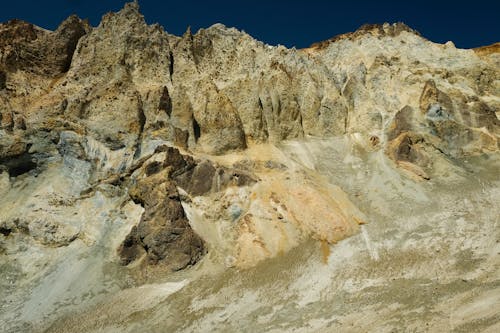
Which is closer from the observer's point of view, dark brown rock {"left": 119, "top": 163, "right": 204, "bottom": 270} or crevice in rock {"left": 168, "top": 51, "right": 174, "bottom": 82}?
dark brown rock {"left": 119, "top": 163, "right": 204, "bottom": 270}

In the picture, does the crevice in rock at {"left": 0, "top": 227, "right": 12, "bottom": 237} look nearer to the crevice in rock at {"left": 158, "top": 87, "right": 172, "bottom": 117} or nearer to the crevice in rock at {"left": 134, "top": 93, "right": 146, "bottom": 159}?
the crevice in rock at {"left": 134, "top": 93, "right": 146, "bottom": 159}

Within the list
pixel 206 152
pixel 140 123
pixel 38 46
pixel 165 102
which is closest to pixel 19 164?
pixel 140 123

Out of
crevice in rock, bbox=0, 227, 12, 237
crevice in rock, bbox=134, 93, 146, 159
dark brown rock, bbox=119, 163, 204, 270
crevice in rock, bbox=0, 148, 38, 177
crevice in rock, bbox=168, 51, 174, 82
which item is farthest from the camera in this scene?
crevice in rock, bbox=168, 51, 174, 82

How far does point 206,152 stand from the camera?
33812mm

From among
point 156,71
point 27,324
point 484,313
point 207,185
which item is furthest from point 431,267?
point 156,71

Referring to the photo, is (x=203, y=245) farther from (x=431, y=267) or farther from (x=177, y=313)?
(x=431, y=267)

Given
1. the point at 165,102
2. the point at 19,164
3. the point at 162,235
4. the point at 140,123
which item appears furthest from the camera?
the point at 165,102

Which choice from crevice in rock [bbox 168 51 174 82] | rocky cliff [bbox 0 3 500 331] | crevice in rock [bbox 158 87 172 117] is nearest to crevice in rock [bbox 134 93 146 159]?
rocky cliff [bbox 0 3 500 331]

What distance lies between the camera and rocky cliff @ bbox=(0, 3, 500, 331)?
26.9m

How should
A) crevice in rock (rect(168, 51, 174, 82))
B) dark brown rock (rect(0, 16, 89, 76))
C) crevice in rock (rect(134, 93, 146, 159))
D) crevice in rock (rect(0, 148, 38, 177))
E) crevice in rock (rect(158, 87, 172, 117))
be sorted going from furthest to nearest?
crevice in rock (rect(168, 51, 174, 82))
dark brown rock (rect(0, 16, 89, 76))
crevice in rock (rect(158, 87, 172, 117))
crevice in rock (rect(134, 93, 146, 159))
crevice in rock (rect(0, 148, 38, 177))

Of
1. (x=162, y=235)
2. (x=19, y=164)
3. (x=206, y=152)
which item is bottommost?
(x=162, y=235)

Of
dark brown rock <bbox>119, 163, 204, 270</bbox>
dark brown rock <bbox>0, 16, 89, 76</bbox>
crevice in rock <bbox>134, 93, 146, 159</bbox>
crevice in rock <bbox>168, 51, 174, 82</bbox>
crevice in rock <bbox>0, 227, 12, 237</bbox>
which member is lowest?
dark brown rock <bbox>119, 163, 204, 270</bbox>

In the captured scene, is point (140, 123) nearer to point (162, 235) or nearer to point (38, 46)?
point (162, 235)

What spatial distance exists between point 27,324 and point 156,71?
69.8 ft
